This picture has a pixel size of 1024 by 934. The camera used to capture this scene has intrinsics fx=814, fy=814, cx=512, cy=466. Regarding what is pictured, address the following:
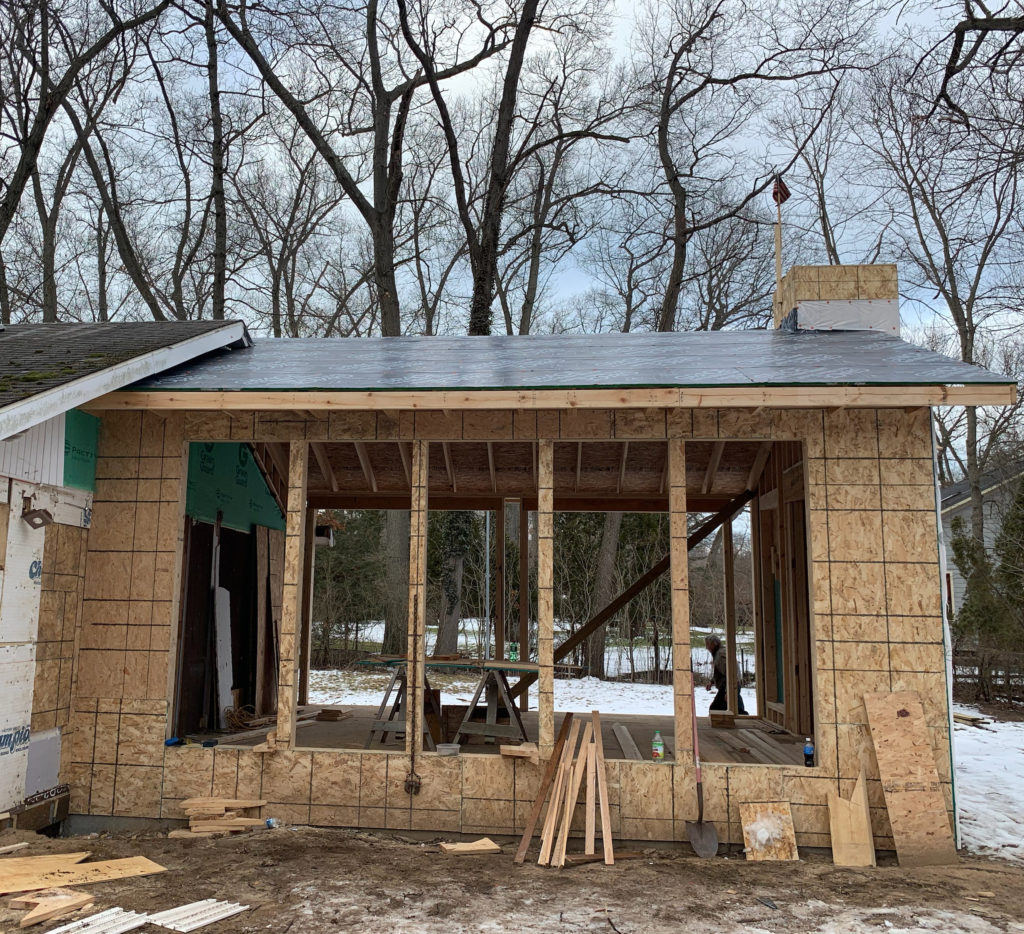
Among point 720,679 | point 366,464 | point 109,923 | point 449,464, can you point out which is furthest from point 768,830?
point 366,464

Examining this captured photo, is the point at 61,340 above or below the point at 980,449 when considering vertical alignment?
below

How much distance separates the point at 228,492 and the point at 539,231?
1359 centimetres

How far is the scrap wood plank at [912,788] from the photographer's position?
5.38 metres

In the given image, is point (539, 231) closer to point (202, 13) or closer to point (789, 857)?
point (202, 13)

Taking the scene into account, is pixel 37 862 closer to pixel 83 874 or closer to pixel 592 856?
pixel 83 874

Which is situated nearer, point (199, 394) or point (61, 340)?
point (199, 394)

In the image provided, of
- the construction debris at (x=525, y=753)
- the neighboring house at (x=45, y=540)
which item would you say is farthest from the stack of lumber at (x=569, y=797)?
the neighboring house at (x=45, y=540)

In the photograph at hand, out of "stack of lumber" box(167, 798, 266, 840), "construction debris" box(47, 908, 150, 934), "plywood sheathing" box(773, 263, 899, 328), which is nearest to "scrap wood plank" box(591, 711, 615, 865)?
"stack of lumber" box(167, 798, 266, 840)

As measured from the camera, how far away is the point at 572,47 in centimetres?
1914

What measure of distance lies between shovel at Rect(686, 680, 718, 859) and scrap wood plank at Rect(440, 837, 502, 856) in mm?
1316

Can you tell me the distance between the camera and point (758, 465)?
932cm

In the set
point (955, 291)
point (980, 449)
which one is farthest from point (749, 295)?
point (980, 449)

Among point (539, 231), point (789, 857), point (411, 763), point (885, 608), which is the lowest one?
point (789, 857)

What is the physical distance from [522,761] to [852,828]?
225 centimetres
